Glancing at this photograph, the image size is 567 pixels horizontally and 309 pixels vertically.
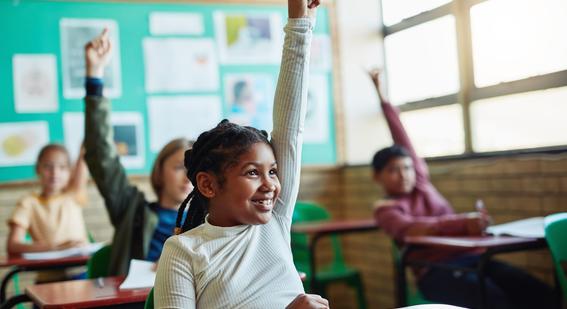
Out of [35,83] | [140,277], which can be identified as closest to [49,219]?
[35,83]

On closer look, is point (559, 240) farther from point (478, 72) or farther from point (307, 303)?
point (478, 72)

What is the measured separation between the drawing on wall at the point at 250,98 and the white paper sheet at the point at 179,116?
0.11 m

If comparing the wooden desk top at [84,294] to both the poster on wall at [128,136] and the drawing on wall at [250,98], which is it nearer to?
the poster on wall at [128,136]

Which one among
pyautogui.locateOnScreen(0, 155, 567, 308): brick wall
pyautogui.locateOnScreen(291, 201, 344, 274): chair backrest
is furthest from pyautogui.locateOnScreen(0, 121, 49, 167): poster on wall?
pyautogui.locateOnScreen(291, 201, 344, 274): chair backrest

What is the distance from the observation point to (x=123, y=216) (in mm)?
2760

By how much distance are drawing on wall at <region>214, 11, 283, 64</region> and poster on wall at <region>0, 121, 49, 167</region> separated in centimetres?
124

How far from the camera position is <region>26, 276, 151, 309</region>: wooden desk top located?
182 cm

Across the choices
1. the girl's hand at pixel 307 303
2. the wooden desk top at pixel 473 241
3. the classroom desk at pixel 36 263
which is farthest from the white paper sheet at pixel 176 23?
the girl's hand at pixel 307 303

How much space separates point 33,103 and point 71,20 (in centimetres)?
57

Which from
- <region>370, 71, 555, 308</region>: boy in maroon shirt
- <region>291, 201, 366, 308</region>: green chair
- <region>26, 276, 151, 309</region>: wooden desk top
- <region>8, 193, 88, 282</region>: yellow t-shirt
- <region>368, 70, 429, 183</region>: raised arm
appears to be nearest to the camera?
<region>26, 276, 151, 309</region>: wooden desk top

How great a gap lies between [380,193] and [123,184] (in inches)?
88.3

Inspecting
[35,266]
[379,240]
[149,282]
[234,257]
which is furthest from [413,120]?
[234,257]

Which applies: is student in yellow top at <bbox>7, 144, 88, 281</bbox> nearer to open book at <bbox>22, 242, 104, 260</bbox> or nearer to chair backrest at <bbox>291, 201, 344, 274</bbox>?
open book at <bbox>22, 242, 104, 260</bbox>

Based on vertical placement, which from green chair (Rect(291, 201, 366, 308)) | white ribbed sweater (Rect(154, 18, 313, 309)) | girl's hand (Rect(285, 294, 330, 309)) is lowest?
green chair (Rect(291, 201, 366, 308))
